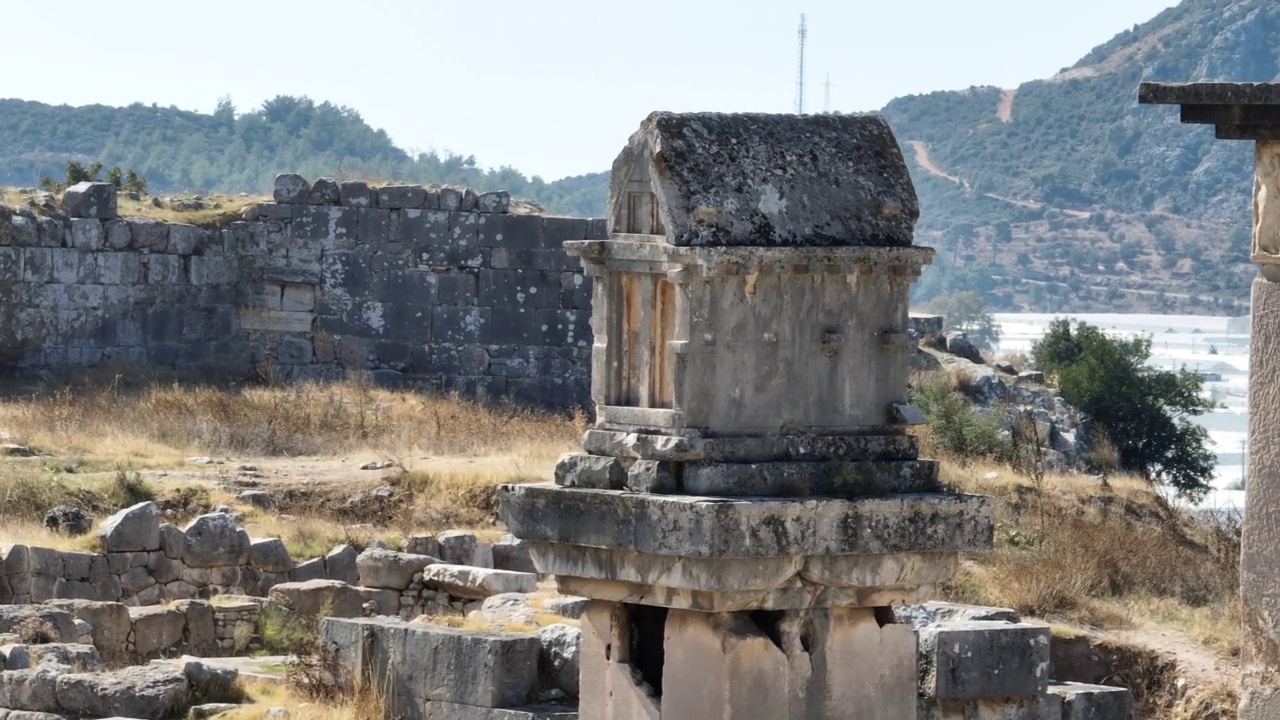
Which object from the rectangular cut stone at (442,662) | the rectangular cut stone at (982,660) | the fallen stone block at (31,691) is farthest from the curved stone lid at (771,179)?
the fallen stone block at (31,691)

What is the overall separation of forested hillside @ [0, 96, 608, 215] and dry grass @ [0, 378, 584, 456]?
69.9 m

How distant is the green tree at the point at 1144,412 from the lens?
88.3 feet

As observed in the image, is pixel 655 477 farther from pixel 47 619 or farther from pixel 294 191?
pixel 294 191

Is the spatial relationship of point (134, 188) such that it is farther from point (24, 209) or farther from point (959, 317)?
point (959, 317)

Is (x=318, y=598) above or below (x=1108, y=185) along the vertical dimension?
below

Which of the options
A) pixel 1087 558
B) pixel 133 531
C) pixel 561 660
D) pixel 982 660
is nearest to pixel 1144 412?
pixel 1087 558

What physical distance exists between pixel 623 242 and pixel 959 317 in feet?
290

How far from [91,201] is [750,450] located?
1581 centimetres

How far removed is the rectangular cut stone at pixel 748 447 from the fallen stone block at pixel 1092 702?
151 inches

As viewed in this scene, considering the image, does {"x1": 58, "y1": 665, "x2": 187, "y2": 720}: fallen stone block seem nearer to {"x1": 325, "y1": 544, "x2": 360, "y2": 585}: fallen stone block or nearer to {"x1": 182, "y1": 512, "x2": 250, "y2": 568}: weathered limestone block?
{"x1": 182, "y1": 512, "x2": 250, "y2": 568}: weathered limestone block

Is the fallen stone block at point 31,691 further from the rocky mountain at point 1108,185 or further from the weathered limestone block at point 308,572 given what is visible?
the rocky mountain at point 1108,185

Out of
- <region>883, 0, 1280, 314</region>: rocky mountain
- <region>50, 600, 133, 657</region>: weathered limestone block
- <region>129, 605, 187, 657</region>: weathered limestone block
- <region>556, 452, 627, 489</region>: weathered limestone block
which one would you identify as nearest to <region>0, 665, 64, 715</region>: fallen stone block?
<region>50, 600, 133, 657</region>: weathered limestone block

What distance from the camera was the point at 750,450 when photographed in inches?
304

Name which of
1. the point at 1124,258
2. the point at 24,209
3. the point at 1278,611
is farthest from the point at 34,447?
the point at 1124,258
